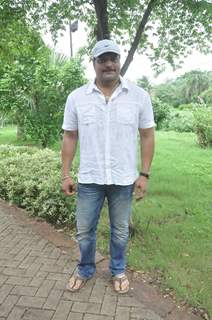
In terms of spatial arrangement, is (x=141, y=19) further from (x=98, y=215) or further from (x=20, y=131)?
(x=20, y=131)

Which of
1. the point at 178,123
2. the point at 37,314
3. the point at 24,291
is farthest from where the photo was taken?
the point at 178,123

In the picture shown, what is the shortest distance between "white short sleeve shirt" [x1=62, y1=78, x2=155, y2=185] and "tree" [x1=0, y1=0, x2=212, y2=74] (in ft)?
5.17

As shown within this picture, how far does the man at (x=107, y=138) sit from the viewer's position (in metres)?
2.93

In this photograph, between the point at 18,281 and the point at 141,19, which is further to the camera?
the point at 141,19

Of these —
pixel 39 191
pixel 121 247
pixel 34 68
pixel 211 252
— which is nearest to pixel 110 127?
pixel 121 247

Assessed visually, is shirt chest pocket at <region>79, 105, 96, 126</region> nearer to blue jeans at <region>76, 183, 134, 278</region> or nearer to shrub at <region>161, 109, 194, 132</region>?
blue jeans at <region>76, 183, 134, 278</region>

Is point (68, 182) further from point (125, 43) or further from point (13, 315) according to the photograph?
point (125, 43)

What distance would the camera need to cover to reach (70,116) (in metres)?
3.06

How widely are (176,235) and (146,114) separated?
6.44ft

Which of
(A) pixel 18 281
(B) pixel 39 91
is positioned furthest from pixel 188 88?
(A) pixel 18 281

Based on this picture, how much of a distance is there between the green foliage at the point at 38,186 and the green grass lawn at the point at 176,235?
547mm

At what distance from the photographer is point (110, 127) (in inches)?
115

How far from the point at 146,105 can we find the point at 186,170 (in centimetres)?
549

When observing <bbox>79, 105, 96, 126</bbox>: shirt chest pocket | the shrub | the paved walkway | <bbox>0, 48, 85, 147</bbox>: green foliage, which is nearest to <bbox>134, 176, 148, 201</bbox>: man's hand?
<bbox>79, 105, 96, 126</bbox>: shirt chest pocket
